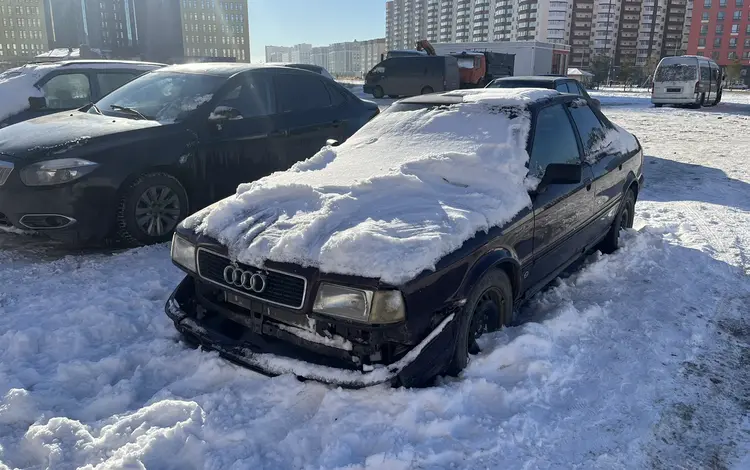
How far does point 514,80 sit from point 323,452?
10294 millimetres

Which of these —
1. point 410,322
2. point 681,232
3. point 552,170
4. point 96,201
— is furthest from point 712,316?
point 96,201

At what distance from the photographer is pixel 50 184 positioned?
4543 millimetres

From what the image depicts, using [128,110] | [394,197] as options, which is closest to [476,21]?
[128,110]

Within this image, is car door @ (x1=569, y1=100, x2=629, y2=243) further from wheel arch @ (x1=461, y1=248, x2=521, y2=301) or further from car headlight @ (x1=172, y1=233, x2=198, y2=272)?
car headlight @ (x1=172, y1=233, x2=198, y2=272)

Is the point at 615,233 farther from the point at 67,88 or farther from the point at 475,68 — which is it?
the point at 475,68

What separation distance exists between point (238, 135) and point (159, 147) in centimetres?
Answer: 86

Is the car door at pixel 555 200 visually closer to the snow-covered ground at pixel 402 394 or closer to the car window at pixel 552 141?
the car window at pixel 552 141

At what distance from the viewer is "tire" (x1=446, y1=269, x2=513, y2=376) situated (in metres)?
2.84

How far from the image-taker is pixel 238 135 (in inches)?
223

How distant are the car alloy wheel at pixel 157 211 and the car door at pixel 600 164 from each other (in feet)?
11.9

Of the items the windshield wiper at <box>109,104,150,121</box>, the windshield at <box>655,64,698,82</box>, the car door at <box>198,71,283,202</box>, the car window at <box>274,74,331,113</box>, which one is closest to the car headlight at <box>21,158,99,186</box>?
the windshield wiper at <box>109,104,150,121</box>

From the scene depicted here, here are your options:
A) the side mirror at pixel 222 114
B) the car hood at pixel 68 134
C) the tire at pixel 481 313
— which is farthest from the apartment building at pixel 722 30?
the tire at pixel 481 313

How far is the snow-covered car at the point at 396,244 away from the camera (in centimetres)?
262

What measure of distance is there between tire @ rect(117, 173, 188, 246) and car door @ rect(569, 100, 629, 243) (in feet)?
11.8
